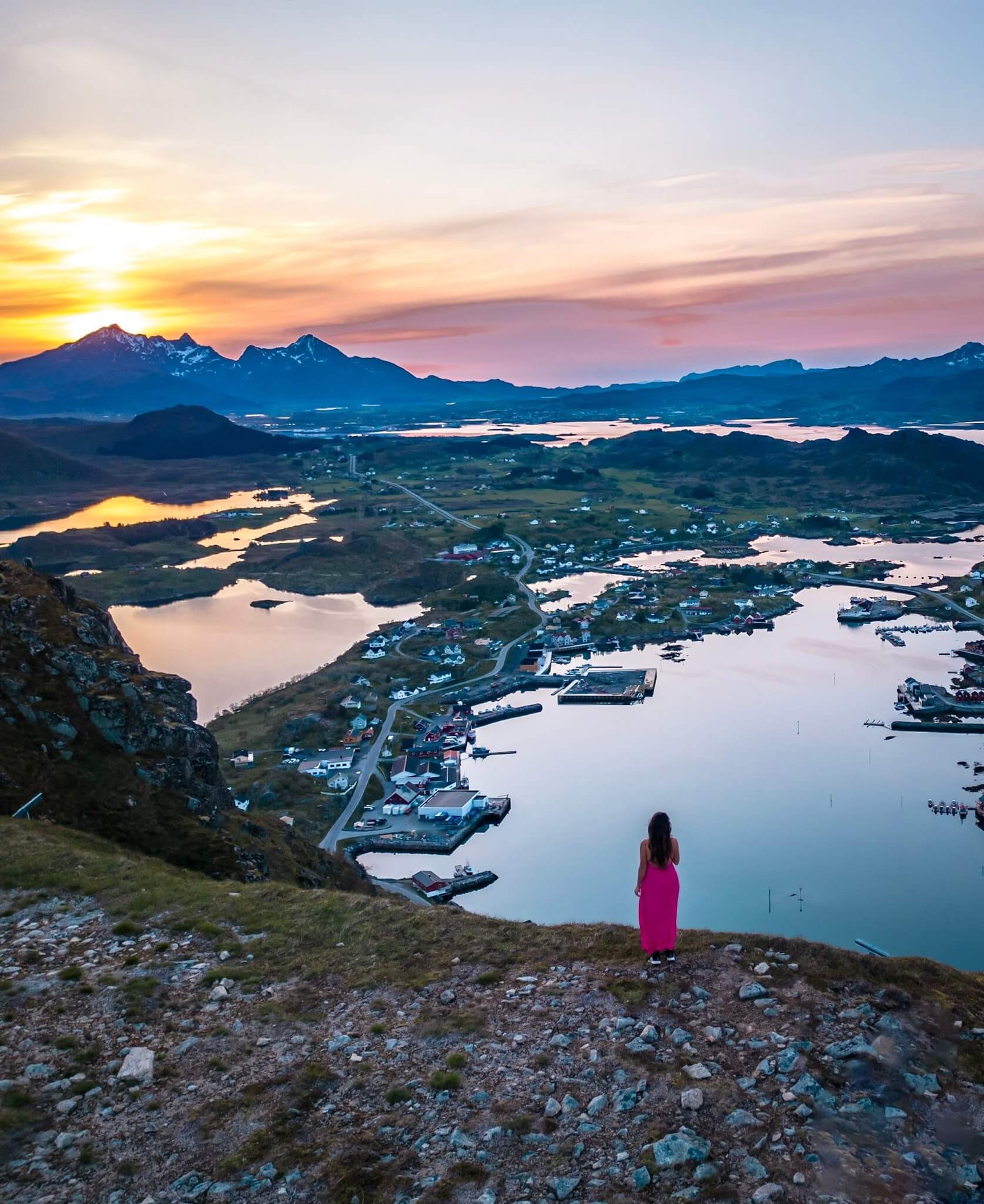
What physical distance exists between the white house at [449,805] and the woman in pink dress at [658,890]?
2760cm

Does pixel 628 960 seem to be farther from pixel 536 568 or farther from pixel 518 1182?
pixel 536 568

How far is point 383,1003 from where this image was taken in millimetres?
8367

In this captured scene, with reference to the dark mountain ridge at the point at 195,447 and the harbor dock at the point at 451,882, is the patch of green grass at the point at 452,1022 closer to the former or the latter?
the harbor dock at the point at 451,882

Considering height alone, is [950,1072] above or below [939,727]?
above

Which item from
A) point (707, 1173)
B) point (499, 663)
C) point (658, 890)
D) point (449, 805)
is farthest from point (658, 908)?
point (499, 663)

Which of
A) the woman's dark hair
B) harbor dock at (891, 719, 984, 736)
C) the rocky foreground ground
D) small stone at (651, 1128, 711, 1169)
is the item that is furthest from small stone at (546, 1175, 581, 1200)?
harbor dock at (891, 719, 984, 736)

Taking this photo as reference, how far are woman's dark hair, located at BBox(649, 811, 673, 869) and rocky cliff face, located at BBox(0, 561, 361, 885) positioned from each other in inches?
319

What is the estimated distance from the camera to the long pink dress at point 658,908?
792 cm

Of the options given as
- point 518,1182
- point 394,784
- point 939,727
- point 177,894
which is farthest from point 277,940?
point 939,727

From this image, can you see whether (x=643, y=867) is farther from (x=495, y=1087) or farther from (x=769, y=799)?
(x=769, y=799)

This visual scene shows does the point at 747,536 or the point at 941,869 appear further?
the point at 747,536

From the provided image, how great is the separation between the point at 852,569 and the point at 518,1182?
8118 cm

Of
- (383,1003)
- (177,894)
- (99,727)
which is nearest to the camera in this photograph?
(383,1003)

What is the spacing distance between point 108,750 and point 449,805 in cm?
2222
